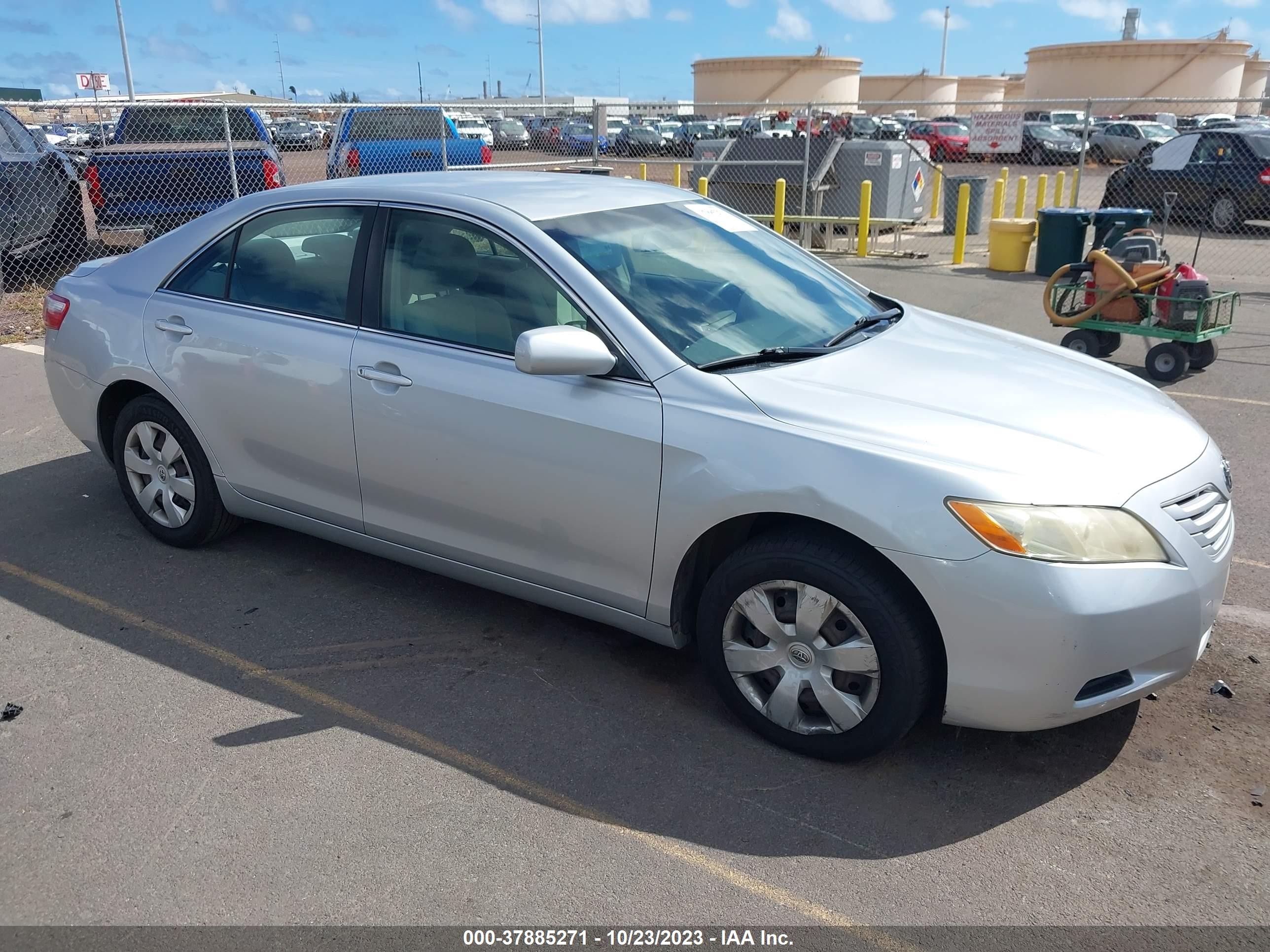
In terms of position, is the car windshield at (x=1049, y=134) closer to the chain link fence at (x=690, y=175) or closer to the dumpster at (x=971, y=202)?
the chain link fence at (x=690, y=175)

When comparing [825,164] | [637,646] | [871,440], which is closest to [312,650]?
[637,646]

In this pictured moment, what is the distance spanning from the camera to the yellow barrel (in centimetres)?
1330

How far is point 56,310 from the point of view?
16.5 feet

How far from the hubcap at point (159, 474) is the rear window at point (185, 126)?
1002 cm

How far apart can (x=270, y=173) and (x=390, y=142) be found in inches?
102

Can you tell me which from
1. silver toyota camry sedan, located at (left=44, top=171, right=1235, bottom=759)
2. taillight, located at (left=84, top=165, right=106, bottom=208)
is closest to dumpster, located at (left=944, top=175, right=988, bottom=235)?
taillight, located at (left=84, top=165, right=106, bottom=208)

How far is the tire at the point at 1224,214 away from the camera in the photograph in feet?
58.3

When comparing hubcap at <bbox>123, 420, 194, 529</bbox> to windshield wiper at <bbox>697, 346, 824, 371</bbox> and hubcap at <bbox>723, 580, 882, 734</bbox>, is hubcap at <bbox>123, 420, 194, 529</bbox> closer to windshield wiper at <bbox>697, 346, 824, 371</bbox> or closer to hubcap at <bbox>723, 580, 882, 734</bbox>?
windshield wiper at <bbox>697, 346, 824, 371</bbox>

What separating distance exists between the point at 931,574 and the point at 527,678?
5.13 feet

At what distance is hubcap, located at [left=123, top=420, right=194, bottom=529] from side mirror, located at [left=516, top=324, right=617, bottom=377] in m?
2.12

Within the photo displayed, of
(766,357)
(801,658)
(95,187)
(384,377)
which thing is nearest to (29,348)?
(95,187)

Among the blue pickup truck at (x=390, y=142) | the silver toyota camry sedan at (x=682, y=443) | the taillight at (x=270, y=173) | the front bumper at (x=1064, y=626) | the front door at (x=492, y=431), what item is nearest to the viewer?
the front bumper at (x=1064, y=626)

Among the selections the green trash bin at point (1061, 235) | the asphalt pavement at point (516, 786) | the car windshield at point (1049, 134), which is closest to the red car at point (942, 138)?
the car windshield at point (1049, 134)

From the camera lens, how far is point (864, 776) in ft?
10.7
